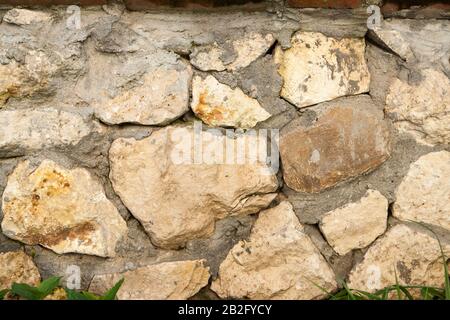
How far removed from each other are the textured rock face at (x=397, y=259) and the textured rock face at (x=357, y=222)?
33 mm

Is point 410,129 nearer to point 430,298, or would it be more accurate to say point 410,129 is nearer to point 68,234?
point 430,298

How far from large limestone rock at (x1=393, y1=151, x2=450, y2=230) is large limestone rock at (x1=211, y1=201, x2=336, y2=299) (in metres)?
0.24

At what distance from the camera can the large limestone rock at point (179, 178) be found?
Result: 1.34 metres

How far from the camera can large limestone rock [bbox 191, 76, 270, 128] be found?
52.8 inches

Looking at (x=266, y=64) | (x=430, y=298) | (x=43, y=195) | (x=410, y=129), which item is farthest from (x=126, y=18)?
(x=430, y=298)

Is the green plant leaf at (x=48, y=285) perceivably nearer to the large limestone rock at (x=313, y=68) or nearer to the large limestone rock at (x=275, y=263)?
the large limestone rock at (x=275, y=263)

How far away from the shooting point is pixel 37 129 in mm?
1331

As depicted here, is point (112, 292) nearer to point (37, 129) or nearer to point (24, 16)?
point (37, 129)

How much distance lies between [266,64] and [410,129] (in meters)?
0.37

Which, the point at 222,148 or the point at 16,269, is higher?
the point at 222,148

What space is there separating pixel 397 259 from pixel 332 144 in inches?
12.4

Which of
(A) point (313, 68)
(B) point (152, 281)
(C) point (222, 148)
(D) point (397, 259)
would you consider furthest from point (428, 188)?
(B) point (152, 281)

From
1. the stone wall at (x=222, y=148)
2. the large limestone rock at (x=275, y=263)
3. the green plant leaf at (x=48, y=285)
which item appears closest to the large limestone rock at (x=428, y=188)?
the stone wall at (x=222, y=148)

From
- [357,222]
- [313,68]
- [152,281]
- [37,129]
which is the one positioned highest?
[313,68]
